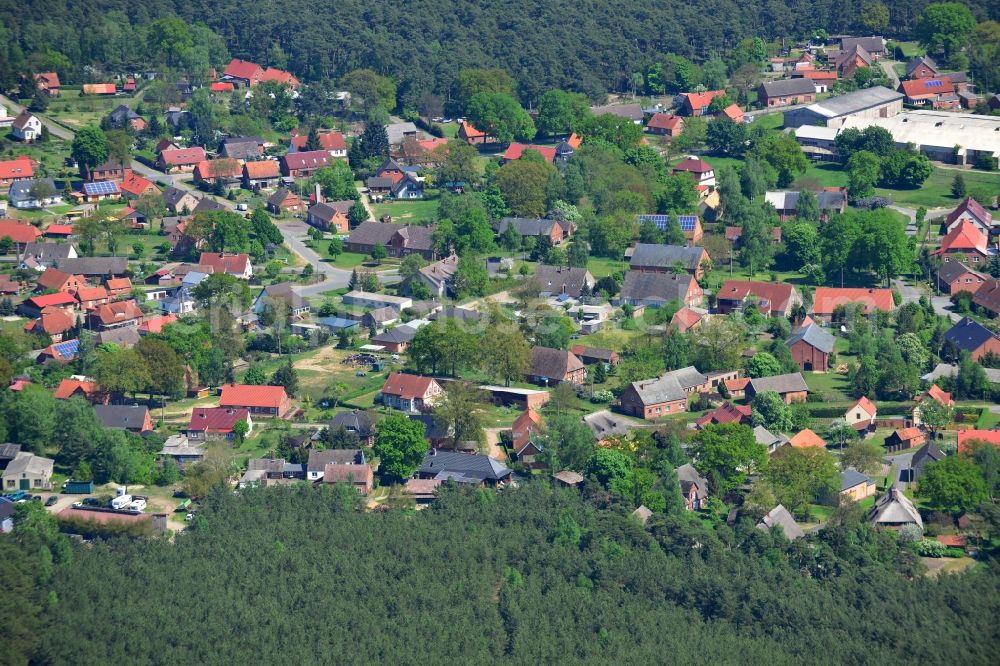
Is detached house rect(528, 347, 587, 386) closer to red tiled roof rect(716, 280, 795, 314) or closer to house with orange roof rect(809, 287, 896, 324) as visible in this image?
red tiled roof rect(716, 280, 795, 314)

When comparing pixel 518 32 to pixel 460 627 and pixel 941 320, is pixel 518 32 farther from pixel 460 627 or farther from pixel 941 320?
pixel 460 627

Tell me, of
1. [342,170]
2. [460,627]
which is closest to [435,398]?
[460,627]

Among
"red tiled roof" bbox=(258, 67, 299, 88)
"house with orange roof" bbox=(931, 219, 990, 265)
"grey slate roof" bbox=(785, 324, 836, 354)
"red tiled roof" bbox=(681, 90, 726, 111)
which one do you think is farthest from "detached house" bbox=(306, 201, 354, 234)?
"house with orange roof" bbox=(931, 219, 990, 265)

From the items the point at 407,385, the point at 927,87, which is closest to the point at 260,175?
the point at 407,385

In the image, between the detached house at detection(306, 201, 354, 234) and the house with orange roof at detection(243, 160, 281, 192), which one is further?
the house with orange roof at detection(243, 160, 281, 192)

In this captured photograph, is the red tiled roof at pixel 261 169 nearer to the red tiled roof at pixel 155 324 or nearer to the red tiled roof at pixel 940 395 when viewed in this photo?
the red tiled roof at pixel 155 324

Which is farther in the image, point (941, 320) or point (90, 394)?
point (941, 320)

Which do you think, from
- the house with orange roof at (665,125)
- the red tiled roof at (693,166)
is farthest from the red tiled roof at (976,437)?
the house with orange roof at (665,125)
